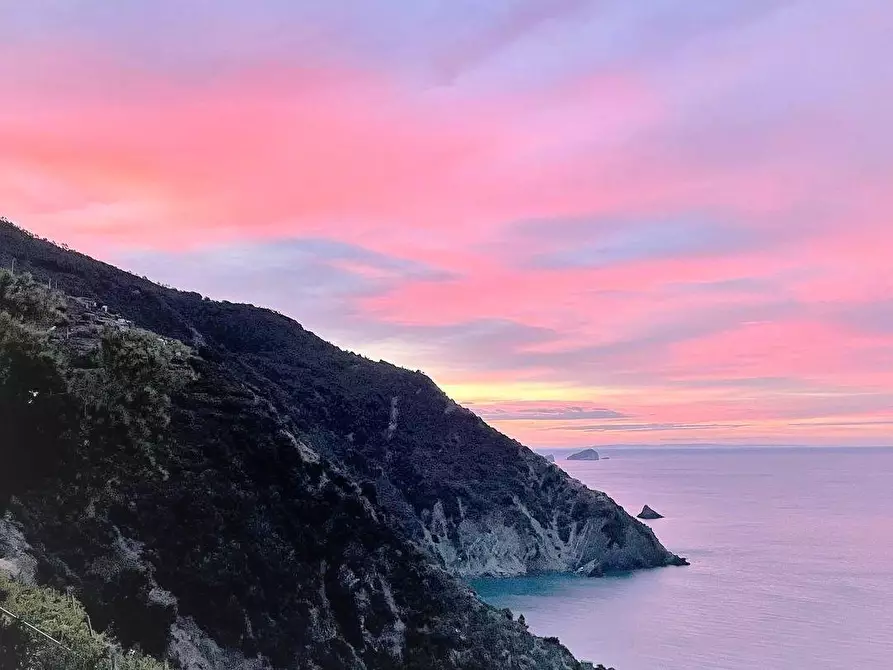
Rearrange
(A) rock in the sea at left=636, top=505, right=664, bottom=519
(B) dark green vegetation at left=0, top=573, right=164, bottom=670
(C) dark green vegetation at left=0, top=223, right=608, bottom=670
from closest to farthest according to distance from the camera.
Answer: (B) dark green vegetation at left=0, top=573, right=164, bottom=670, (C) dark green vegetation at left=0, top=223, right=608, bottom=670, (A) rock in the sea at left=636, top=505, right=664, bottom=519

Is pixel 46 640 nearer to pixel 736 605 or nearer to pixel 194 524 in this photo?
pixel 194 524

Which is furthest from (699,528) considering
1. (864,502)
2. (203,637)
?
(203,637)

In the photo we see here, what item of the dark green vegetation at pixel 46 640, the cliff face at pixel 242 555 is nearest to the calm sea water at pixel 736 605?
the cliff face at pixel 242 555

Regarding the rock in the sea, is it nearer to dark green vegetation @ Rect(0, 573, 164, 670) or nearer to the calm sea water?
the calm sea water

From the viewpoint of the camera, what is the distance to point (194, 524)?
35938 millimetres

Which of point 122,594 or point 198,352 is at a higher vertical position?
point 198,352

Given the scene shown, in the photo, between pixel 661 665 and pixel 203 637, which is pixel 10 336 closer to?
pixel 203 637

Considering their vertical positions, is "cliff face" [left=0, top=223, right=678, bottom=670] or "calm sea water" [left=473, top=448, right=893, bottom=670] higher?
"cliff face" [left=0, top=223, right=678, bottom=670]

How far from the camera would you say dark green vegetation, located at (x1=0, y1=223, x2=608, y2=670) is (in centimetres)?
3025

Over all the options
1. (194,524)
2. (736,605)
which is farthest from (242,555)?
(736,605)

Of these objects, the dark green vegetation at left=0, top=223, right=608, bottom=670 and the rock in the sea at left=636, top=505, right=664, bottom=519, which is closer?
the dark green vegetation at left=0, top=223, right=608, bottom=670

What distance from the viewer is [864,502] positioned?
200m

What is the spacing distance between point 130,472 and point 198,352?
19.0 metres

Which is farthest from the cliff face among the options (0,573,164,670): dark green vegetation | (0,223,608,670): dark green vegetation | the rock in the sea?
the rock in the sea
